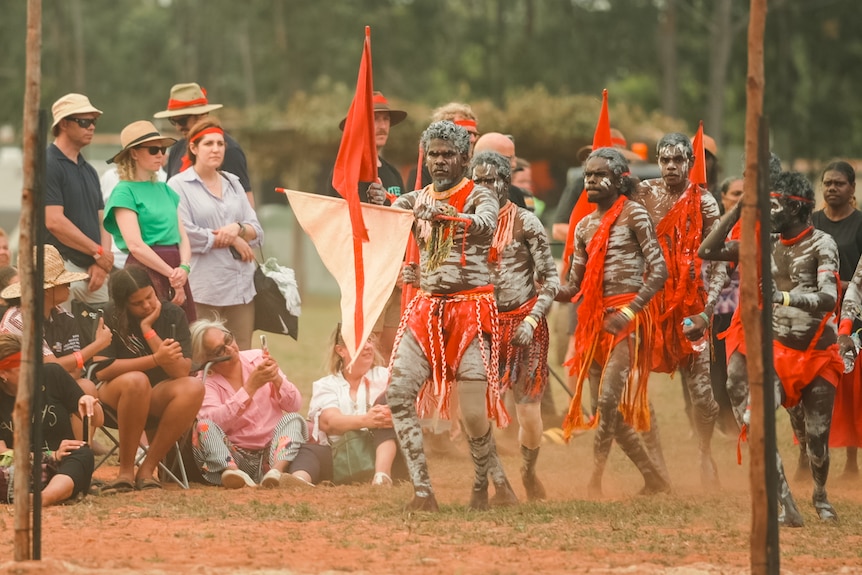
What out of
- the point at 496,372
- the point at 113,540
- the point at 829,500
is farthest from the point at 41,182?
the point at 829,500

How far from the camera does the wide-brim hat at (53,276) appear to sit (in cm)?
873

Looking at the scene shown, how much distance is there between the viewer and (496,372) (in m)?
8.12

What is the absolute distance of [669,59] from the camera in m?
37.8

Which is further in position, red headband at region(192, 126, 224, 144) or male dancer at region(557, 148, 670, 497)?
red headband at region(192, 126, 224, 144)

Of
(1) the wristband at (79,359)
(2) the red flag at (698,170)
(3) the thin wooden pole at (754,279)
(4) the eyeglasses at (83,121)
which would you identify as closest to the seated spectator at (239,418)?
(1) the wristband at (79,359)

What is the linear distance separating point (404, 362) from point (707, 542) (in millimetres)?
1889

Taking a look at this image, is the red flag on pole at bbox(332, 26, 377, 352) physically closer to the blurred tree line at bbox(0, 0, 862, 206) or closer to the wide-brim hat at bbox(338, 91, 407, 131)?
the wide-brim hat at bbox(338, 91, 407, 131)

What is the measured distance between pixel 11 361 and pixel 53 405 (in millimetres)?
347

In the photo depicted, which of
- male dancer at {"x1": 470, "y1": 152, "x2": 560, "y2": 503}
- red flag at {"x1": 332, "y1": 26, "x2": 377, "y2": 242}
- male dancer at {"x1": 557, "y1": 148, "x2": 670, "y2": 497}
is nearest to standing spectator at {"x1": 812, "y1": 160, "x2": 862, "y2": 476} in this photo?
male dancer at {"x1": 557, "y1": 148, "x2": 670, "y2": 497}

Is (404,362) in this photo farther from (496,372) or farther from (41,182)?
(41,182)

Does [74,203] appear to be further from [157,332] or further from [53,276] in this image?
[157,332]

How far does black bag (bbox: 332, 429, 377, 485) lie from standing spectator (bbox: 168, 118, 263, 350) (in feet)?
4.32

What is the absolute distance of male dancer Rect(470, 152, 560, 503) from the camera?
335 inches

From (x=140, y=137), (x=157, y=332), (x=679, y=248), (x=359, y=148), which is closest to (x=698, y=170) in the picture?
(x=679, y=248)
